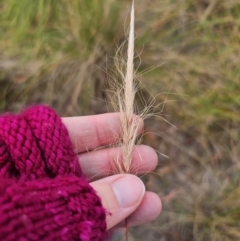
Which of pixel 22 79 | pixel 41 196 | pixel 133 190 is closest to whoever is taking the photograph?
pixel 41 196

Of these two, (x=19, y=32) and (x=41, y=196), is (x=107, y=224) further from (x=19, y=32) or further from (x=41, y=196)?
(x=19, y=32)

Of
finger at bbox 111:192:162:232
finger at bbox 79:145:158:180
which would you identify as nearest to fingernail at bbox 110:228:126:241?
finger at bbox 111:192:162:232

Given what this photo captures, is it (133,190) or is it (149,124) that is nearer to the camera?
(133,190)

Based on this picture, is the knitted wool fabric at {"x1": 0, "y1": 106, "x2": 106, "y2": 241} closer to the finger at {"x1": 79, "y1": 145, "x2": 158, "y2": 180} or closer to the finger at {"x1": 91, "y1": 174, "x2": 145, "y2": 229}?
the finger at {"x1": 91, "y1": 174, "x2": 145, "y2": 229}

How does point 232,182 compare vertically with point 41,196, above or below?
below

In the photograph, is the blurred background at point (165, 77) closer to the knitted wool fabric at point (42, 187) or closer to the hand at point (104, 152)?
the hand at point (104, 152)

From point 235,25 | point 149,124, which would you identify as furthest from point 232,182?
point 235,25

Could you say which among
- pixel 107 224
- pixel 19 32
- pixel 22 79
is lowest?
pixel 107 224
